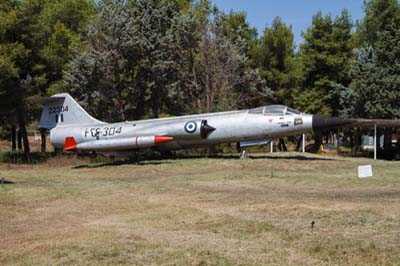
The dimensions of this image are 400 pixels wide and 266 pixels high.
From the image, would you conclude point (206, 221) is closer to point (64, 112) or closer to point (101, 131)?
point (101, 131)

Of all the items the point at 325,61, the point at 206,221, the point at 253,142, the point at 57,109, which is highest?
the point at 325,61

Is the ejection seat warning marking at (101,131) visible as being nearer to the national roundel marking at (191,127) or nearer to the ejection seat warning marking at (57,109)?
the ejection seat warning marking at (57,109)

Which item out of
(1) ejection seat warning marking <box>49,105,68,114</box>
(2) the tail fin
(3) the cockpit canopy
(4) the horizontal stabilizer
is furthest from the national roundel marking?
(1) ejection seat warning marking <box>49,105,68,114</box>

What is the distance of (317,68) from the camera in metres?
41.9

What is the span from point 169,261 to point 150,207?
4.97 m

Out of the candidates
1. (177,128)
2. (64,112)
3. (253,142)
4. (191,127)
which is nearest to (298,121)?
(253,142)

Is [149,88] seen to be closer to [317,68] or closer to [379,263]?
[317,68]

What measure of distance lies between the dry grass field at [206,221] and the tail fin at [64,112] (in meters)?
8.95

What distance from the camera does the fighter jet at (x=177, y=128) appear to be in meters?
24.2

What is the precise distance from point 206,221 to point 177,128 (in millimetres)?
15597

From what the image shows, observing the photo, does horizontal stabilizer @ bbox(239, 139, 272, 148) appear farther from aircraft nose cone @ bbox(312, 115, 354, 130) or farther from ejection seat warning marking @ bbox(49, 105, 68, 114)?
ejection seat warning marking @ bbox(49, 105, 68, 114)

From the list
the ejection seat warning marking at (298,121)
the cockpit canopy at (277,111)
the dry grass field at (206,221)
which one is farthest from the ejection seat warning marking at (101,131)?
the ejection seat warning marking at (298,121)

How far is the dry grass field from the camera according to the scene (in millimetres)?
7371

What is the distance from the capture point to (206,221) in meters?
10.1
